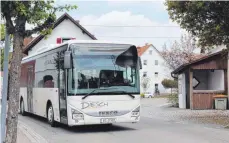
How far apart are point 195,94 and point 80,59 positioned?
14.8 metres

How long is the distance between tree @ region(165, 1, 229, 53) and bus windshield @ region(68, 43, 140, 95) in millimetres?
3290

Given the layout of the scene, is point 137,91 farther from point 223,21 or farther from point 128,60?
point 223,21

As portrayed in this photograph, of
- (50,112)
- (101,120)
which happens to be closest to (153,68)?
(50,112)

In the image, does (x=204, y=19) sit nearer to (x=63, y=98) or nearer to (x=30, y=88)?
(x=63, y=98)

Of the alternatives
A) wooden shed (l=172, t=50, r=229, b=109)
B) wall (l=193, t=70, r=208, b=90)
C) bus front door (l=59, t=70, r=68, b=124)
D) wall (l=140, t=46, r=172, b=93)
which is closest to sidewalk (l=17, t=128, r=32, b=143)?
bus front door (l=59, t=70, r=68, b=124)

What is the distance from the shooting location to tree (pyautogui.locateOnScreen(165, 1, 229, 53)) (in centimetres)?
1504

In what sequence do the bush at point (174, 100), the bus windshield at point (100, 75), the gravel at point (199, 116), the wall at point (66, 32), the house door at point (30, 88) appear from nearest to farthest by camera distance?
the bus windshield at point (100, 75) → the gravel at point (199, 116) → the house door at point (30, 88) → the bush at point (174, 100) → the wall at point (66, 32)

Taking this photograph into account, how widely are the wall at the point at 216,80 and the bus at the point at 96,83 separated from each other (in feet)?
53.9

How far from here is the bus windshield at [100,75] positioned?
13.6 metres

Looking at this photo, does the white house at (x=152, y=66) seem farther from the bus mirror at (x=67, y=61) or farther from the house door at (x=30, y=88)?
the bus mirror at (x=67, y=61)

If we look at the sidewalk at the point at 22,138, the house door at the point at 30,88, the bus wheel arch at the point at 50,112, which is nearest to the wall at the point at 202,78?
the house door at the point at 30,88

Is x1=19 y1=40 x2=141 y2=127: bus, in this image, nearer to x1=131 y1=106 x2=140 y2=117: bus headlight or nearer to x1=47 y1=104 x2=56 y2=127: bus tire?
x1=131 y1=106 x2=140 y2=117: bus headlight

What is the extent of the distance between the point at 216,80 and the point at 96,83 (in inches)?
720

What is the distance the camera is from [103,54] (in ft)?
46.1
